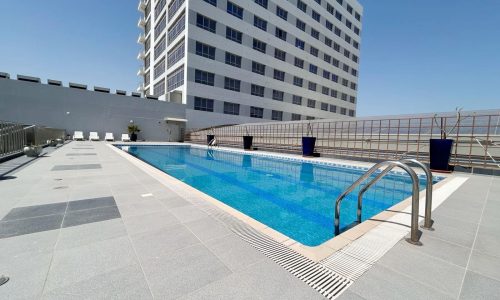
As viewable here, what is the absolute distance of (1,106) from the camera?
1877 centimetres

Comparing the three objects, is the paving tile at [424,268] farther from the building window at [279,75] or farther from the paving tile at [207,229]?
the building window at [279,75]

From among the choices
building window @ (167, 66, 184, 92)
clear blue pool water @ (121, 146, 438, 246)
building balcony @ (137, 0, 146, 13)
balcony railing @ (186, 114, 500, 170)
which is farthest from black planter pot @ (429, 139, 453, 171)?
building balcony @ (137, 0, 146, 13)

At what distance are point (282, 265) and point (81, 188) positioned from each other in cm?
458

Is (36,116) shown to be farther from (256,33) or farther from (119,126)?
(256,33)

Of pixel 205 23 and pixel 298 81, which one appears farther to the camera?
pixel 298 81

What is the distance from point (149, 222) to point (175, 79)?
26606 mm

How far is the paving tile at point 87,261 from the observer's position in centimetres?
168

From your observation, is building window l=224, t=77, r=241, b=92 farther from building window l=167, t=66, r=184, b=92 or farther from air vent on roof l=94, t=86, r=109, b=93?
air vent on roof l=94, t=86, r=109, b=93

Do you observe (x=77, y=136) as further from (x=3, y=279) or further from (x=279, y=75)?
(x=279, y=75)

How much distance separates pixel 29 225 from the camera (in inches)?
103

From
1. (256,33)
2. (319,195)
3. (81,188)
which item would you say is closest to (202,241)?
(81,188)

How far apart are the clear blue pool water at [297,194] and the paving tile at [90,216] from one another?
8.29ft

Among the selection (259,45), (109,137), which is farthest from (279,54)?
(109,137)

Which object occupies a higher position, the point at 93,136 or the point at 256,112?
the point at 256,112
